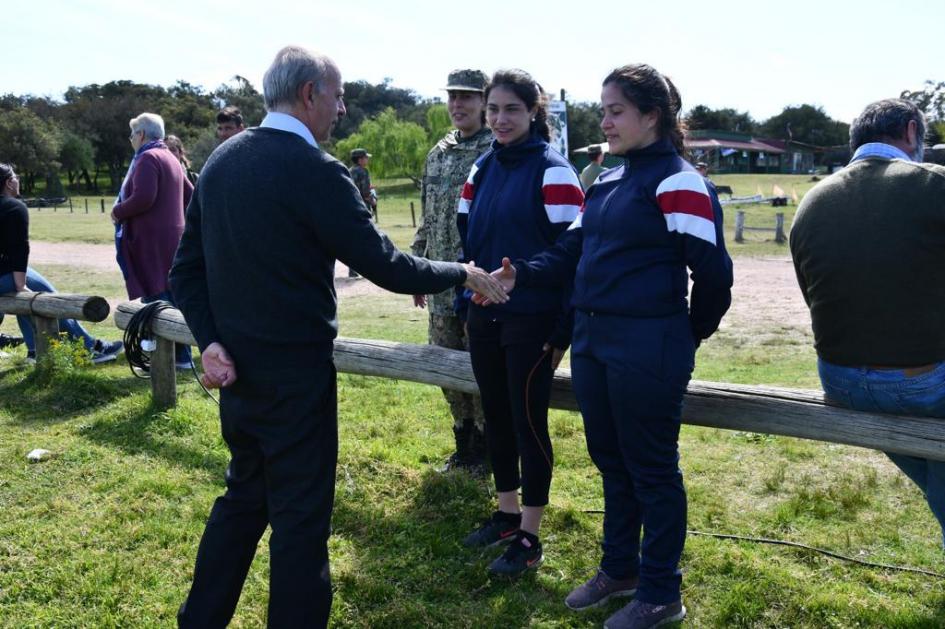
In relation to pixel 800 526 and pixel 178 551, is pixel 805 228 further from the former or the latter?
pixel 178 551

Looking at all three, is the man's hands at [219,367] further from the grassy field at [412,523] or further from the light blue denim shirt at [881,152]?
the light blue denim shirt at [881,152]

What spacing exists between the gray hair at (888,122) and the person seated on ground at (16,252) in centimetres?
601

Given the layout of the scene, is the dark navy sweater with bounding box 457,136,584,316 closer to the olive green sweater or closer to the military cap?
the military cap

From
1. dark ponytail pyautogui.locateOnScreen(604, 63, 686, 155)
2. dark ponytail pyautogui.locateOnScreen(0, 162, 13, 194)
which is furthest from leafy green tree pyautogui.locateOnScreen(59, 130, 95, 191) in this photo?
dark ponytail pyautogui.locateOnScreen(604, 63, 686, 155)

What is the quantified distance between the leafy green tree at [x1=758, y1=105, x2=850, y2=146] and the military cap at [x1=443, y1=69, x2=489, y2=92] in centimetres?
9300

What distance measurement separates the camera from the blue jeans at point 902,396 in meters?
3.21

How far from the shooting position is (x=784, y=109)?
308ft

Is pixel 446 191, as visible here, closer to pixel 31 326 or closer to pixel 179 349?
pixel 179 349

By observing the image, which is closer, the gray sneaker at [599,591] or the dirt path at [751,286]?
the gray sneaker at [599,591]

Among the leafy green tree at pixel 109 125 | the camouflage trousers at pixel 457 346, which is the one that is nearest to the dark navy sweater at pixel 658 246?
the camouflage trousers at pixel 457 346

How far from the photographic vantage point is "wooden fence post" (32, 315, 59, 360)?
275 inches

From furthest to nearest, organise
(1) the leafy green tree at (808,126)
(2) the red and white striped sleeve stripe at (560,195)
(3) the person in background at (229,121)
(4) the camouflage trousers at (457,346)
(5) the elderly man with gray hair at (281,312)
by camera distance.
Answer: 1. (1) the leafy green tree at (808,126)
2. (3) the person in background at (229,121)
3. (4) the camouflage trousers at (457,346)
4. (2) the red and white striped sleeve stripe at (560,195)
5. (5) the elderly man with gray hair at (281,312)

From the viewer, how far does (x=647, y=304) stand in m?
3.07

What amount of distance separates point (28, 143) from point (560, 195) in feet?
219
